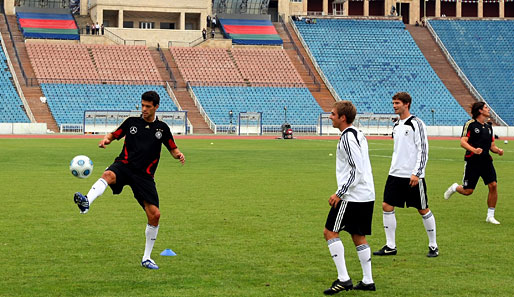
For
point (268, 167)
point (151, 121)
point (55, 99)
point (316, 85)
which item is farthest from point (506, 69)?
point (151, 121)

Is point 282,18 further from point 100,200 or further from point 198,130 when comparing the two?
point 100,200

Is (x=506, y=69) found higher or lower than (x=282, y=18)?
lower

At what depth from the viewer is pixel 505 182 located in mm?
22031

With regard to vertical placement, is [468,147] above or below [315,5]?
below

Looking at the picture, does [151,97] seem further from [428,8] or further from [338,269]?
[428,8]

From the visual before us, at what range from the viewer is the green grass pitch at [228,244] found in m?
8.56

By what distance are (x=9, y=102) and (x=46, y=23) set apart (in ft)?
51.1

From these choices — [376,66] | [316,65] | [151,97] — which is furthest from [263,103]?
[151,97]

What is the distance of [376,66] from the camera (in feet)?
251

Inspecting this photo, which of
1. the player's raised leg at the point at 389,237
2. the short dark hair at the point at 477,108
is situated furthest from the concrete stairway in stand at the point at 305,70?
the player's raised leg at the point at 389,237

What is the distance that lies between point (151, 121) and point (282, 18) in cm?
7631

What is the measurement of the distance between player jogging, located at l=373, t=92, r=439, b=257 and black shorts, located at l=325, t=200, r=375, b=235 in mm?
2136

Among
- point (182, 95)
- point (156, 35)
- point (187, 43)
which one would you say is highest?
point (156, 35)

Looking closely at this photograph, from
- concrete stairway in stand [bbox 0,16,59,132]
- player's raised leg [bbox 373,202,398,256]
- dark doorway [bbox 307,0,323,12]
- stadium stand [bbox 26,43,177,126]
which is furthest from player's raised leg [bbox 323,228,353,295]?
dark doorway [bbox 307,0,323,12]
